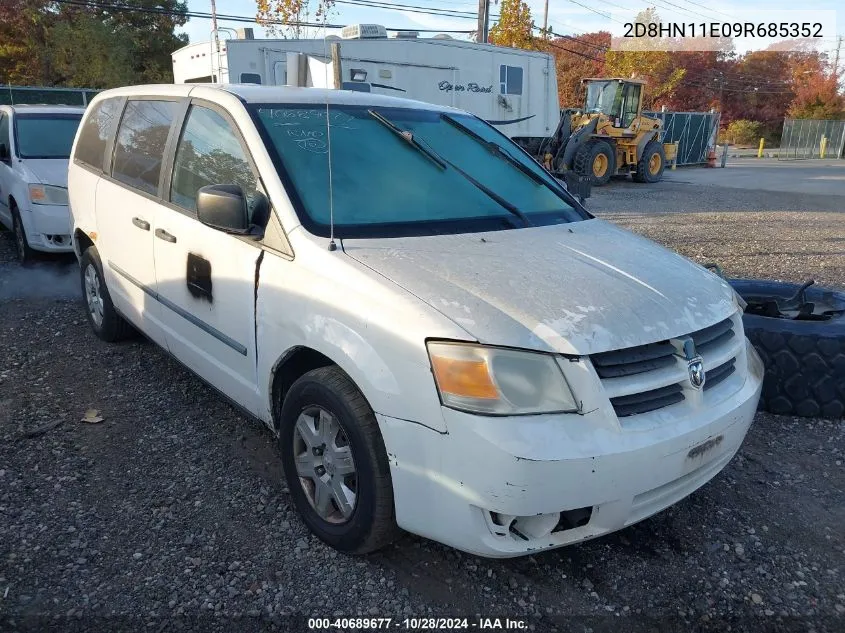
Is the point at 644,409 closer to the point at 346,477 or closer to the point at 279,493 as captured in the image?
the point at 346,477

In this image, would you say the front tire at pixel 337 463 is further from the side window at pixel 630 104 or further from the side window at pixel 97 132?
the side window at pixel 630 104

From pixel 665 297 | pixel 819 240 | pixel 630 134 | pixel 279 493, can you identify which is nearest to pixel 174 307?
pixel 279 493

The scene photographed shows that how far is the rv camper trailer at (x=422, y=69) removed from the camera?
1355 centimetres

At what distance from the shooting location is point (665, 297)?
2.60 m

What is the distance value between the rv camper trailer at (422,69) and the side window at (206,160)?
7.78 metres

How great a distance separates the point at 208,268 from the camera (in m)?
3.23

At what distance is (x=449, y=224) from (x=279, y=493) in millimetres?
1464

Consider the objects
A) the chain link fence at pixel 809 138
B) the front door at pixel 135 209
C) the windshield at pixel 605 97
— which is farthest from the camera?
the chain link fence at pixel 809 138

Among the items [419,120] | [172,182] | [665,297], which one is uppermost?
[419,120]

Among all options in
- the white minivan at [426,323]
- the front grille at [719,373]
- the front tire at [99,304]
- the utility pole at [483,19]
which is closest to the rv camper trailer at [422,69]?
the utility pole at [483,19]

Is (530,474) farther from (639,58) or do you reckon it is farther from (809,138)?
(809,138)

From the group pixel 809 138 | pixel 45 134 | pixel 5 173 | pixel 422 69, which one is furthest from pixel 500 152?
pixel 809 138

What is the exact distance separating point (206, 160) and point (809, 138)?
1710 inches

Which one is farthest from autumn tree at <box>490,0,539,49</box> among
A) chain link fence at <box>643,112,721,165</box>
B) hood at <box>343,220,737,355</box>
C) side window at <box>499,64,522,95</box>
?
hood at <box>343,220,737,355</box>
